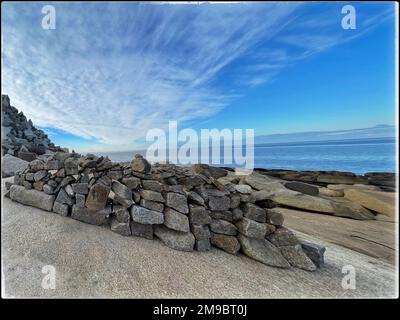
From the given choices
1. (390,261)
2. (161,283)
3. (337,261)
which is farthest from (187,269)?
(390,261)

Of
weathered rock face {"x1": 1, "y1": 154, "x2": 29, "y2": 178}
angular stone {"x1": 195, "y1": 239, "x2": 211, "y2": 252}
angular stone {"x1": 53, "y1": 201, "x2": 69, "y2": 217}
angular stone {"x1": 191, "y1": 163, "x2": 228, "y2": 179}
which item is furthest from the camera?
weathered rock face {"x1": 1, "y1": 154, "x2": 29, "y2": 178}

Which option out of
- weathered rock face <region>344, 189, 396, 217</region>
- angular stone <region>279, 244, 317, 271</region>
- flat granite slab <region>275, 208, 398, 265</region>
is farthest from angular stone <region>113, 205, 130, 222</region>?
weathered rock face <region>344, 189, 396, 217</region>

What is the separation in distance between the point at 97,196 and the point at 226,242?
2.73 metres

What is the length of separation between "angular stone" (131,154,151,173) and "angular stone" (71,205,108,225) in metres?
1.14

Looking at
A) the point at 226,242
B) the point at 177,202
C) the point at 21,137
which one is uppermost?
the point at 21,137

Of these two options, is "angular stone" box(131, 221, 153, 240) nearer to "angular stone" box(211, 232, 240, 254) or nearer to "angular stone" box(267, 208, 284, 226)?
"angular stone" box(211, 232, 240, 254)

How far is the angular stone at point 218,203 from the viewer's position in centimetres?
360

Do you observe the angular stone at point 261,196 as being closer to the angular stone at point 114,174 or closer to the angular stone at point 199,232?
the angular stone at point 199,232

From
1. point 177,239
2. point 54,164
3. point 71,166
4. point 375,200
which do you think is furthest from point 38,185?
point 375,200

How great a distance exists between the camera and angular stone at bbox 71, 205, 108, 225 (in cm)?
360

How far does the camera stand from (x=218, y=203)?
142 inches

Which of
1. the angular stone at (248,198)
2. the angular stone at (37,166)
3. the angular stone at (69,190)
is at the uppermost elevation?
the angular stone at (37,166)

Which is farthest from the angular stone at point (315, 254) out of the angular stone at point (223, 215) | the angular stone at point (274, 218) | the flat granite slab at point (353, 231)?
the flat granite slab at point (353, 231)

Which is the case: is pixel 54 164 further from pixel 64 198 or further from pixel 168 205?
pixel 168 205
